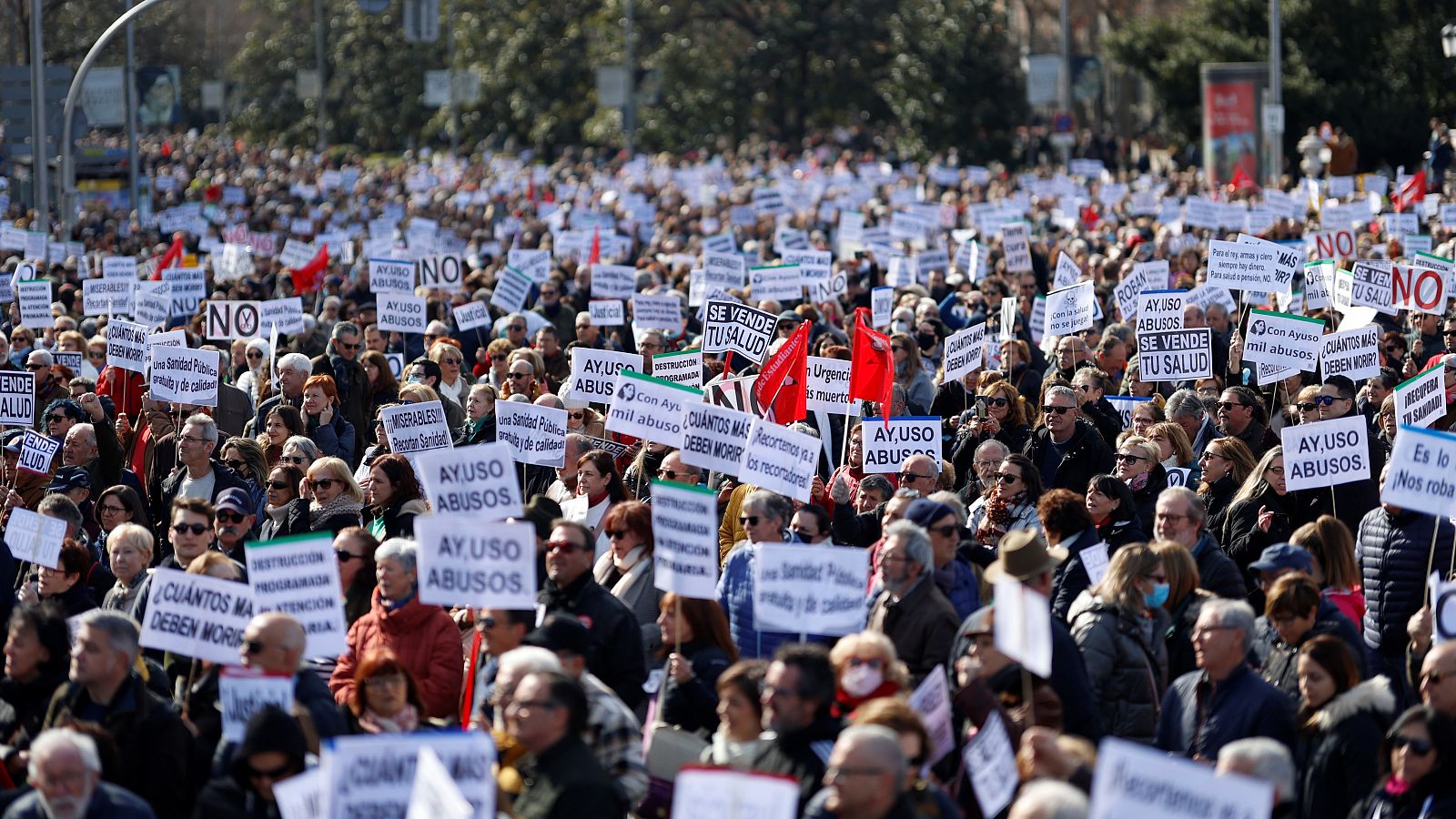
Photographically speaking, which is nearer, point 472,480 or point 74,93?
point 472,480

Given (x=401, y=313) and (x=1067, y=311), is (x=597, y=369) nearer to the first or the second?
(x=1067, y=311)

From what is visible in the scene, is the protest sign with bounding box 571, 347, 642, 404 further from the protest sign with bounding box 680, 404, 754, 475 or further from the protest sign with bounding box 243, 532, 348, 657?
the protest sign with bounding box 243, 532, 348, 657

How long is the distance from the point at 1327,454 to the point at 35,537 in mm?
5841

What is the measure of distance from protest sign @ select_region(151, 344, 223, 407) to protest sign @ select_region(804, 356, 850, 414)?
145 inches

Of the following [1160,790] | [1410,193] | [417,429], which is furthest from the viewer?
[1410,193]

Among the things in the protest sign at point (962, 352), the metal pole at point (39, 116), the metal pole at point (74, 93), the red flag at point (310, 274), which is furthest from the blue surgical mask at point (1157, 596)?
the metal pole at point (39, 116)

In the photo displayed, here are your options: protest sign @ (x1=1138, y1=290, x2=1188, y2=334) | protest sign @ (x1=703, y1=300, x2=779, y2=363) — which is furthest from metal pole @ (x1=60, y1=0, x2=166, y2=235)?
protest sign @ (x1=1138, y1=290, x2=1188, y2=334)

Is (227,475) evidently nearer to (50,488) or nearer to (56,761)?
(50,488)

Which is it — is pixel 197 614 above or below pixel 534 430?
below

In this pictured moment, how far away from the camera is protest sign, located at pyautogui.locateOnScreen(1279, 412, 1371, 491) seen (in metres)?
10.3

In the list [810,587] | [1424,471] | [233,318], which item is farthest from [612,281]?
[810,587]

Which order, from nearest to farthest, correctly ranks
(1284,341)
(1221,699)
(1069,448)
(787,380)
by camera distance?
(1221,699) < (1069,448) < (787,380) < (1284,341)

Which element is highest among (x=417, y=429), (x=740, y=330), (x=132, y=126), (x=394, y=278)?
(x=132, y=126)

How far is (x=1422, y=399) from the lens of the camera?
11.2 metres
